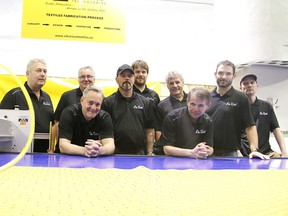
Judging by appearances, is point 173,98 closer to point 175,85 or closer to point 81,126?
point 175,85

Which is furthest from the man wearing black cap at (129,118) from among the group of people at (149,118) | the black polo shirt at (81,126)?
the black polo shirt at (81,126)

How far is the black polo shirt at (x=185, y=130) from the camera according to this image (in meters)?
1.87

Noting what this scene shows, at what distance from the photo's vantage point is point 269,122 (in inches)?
98.7

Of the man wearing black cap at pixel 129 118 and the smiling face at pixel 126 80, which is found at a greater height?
the smiling face at pixel 126 80

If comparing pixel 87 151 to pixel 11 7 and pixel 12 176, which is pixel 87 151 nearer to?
pixel 12 176

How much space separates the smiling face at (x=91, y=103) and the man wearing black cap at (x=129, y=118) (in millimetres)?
296

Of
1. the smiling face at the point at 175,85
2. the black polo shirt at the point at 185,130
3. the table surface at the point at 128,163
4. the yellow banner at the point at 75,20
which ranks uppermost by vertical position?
the yellow banner at the point at 75,20

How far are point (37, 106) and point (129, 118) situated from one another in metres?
0.74

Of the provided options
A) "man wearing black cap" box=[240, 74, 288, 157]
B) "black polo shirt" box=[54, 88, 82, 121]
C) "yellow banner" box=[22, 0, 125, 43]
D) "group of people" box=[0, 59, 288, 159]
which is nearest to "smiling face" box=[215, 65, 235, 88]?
"group of people" box=[0, 59, 288, 159]

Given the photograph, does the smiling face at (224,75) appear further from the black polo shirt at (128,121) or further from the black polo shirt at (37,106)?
the black polo shirt at (37,106)

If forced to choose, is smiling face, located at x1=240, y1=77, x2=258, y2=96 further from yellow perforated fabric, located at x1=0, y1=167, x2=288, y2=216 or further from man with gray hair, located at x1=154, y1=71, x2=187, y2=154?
yellow perforated fabric, located at x1=0, y1=167, x2=288, y2=216

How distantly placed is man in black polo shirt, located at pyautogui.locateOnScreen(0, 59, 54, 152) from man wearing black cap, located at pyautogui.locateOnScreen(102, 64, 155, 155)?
1.72ft

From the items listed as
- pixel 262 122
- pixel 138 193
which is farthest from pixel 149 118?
pixel 138 193

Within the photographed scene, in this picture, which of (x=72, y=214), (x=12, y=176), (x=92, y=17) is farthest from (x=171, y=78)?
(x=72, y=214)
